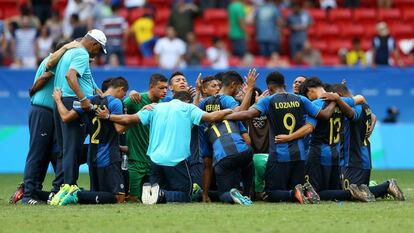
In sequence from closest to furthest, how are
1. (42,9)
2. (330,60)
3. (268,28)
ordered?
1. (268,28)
2. (42,9)
3. (330,60)

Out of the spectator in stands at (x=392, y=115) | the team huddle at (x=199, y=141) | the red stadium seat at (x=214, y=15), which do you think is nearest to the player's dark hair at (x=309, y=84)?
the team huddle at (x=199, y=141)

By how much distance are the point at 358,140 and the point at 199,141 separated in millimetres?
2199

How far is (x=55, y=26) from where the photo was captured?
2712 centimetres

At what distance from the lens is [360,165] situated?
15586mm

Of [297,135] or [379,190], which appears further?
[379,190]

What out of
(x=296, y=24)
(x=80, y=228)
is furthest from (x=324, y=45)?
(x=80, y=228)

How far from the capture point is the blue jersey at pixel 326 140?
15320mm

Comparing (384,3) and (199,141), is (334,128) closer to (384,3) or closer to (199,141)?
(199,141)

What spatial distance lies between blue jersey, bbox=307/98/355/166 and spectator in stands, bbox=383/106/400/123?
1046cm

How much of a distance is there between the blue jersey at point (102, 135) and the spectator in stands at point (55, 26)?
38.8ft

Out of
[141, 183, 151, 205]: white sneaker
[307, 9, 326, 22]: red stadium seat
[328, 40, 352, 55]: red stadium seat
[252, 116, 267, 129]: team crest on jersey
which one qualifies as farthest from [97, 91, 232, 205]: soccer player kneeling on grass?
[307, 9, 326, 22]: red stadium seat

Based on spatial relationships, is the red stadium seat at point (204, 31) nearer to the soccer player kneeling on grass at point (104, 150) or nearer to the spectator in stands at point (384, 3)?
the spectator in stands at point (384, 3)

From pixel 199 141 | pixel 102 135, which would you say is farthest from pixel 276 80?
pixel 102 135

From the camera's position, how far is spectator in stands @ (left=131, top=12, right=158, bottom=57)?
1084 inches
